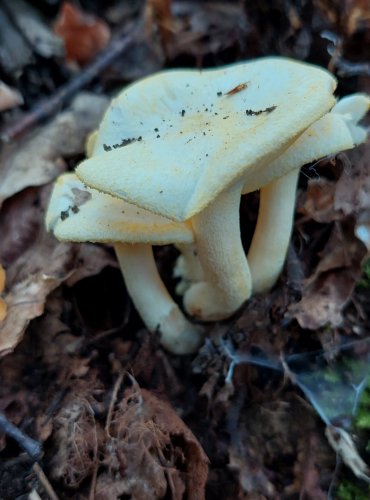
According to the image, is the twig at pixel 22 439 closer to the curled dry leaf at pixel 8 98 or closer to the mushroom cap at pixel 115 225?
the mushroom cap at pixel 115 225

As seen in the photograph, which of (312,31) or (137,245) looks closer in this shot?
(137,245)

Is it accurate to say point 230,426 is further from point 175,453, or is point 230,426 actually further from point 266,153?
point 266,153

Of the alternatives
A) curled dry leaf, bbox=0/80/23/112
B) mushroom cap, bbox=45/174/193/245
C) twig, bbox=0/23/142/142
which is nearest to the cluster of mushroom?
mushroom cap, bbox=45/174/193/245

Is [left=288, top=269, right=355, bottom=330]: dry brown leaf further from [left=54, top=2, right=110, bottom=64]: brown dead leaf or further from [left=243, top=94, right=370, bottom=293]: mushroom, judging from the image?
[left=54, top=2, right=110, bottom=64]: brown dead leaf

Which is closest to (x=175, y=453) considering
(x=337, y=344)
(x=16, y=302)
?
(x=337, y=344)

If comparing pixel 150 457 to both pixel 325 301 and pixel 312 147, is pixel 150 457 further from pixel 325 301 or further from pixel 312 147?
pixel 312 147

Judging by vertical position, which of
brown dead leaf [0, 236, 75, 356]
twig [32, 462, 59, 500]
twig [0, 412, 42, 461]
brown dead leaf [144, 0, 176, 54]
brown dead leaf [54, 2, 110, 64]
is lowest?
twig [32, 462, 59, 500]

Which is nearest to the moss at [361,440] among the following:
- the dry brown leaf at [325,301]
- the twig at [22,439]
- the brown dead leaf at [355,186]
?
the dry brown leaf at [325,301]
